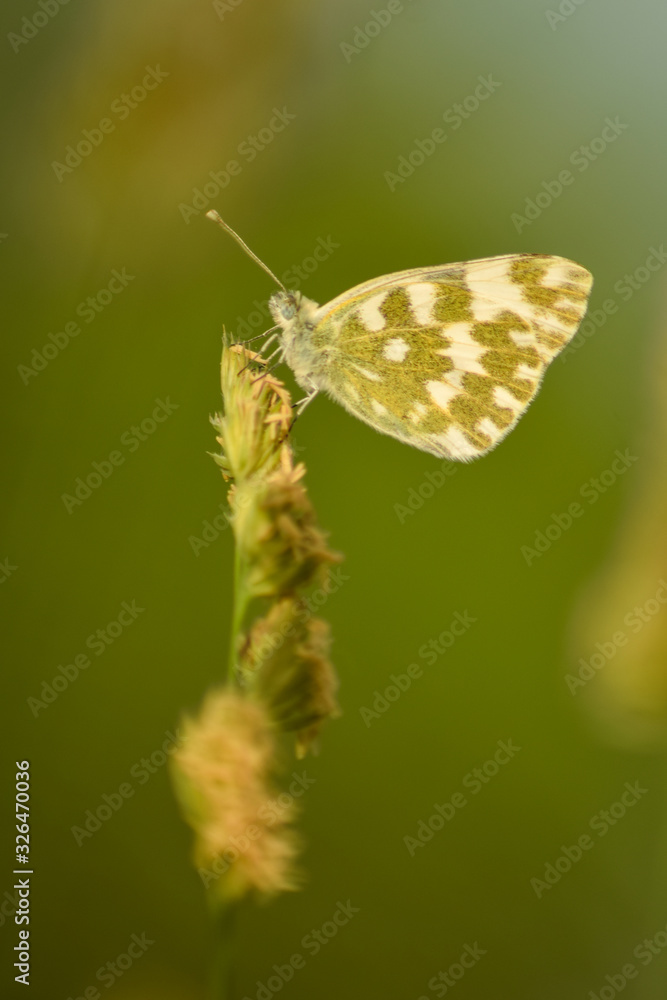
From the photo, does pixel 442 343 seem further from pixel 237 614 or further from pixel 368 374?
pixel 237 614

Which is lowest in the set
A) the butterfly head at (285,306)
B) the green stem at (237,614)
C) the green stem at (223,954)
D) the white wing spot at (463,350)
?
the green stem at (223,954)

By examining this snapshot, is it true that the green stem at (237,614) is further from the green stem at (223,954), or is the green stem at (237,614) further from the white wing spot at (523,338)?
the white wing spot at (523,338)

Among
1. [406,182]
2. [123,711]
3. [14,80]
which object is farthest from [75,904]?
[406,182]

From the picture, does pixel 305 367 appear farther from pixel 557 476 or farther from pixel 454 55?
pixel 454 55

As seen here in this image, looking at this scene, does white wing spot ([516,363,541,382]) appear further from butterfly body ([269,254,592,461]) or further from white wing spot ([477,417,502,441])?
white wing spot ([477,417,502,441])

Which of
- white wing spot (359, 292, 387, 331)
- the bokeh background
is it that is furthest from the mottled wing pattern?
the bokeh background

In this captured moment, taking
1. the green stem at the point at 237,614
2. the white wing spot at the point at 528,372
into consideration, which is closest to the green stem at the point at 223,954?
the green stem at the point at 237,614
